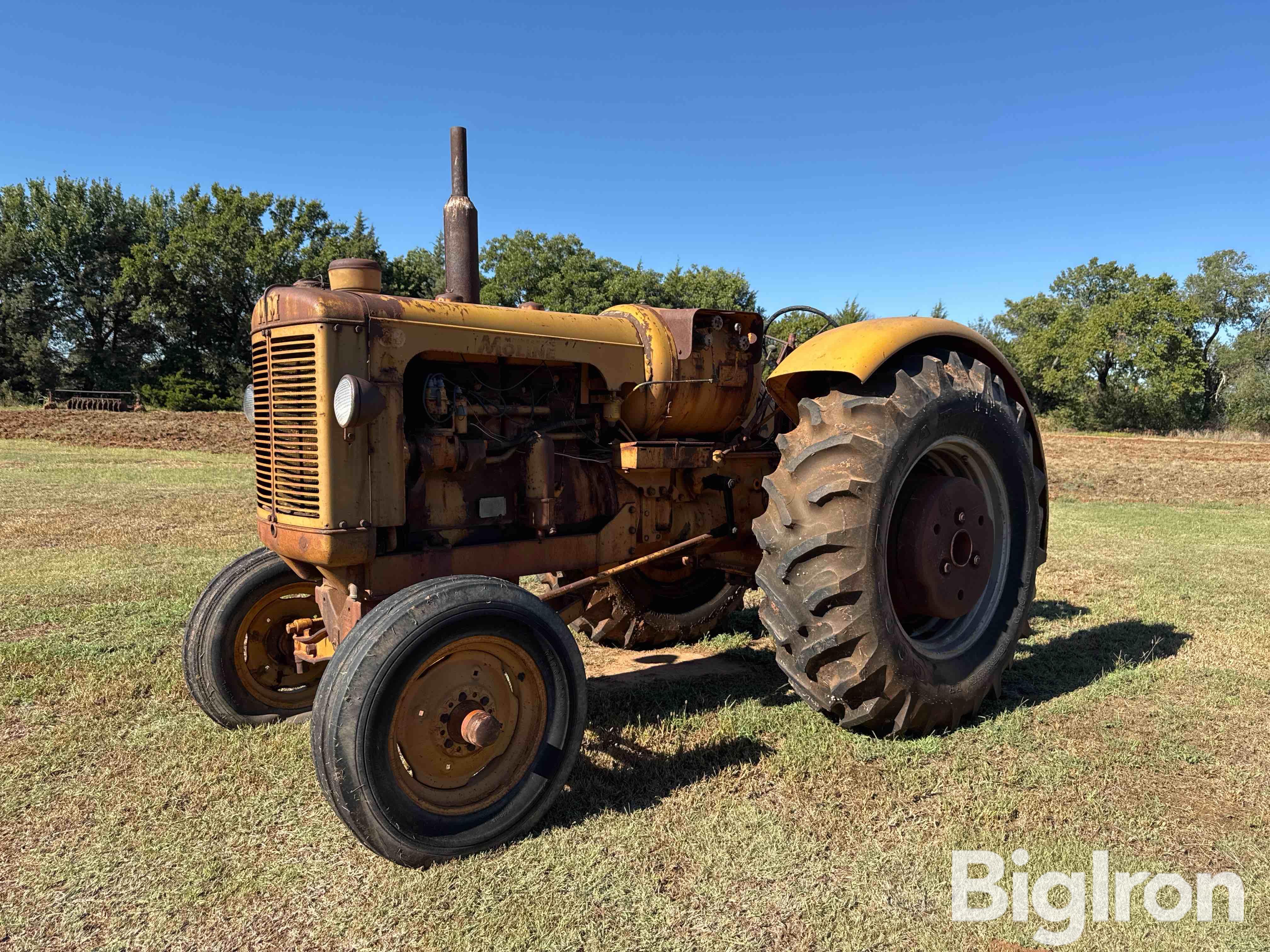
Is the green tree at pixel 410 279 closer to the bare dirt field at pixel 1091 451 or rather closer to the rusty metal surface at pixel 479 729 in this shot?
the bare dirt field at pixel 1091 451

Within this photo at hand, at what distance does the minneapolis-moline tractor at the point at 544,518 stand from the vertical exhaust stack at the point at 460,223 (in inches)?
0.6

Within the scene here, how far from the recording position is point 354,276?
3.42 meters

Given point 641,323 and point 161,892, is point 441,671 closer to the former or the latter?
point 161,892

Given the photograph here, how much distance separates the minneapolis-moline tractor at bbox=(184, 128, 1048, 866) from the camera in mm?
2973

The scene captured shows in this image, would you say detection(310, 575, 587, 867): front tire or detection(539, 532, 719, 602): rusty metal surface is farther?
detection(539, 532, 719, 602): rusty metal surface

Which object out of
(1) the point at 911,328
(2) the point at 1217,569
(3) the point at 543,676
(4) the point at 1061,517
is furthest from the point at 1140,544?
(3) the point at 543,676

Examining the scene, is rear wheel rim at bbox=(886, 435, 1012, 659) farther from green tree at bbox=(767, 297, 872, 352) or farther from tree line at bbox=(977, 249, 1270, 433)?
tree line at bbox=(977, 249, 1270, 433)

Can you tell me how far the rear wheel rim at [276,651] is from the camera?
13.1 feet

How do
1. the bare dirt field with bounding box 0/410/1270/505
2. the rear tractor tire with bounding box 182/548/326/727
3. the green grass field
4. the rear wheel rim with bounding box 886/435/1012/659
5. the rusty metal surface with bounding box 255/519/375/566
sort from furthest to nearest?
the bare dirt field with bounding box 0/410/1270/505 < the rear wheel rim with bounding box 886/435/1012/659 < the rear tractor tire with bounding box 182/548/326/727 < the rusty metal surface with bounding box 255/519/375/566 < the green grass field

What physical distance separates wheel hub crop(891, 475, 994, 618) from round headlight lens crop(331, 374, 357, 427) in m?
2.52

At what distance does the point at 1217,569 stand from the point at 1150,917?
645 cm

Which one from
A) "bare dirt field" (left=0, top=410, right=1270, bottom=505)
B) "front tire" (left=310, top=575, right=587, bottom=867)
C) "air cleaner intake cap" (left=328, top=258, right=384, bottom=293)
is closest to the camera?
"front tire" (left=310, top=575, right=587, bottom=867)

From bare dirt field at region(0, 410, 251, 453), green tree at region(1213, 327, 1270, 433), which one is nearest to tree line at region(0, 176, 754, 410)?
bare dirt field at region(0, 410, 251, 453)

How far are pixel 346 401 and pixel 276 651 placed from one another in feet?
5.73
